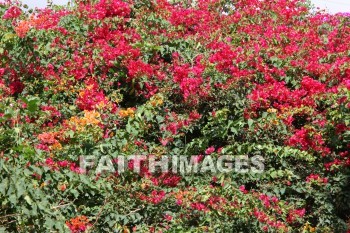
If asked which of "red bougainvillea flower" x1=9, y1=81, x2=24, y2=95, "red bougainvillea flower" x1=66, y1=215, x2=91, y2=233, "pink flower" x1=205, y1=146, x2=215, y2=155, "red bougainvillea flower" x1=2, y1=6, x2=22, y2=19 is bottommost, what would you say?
"red bougainvillea flower" x1=66, y1=215, x2=91, y2=233

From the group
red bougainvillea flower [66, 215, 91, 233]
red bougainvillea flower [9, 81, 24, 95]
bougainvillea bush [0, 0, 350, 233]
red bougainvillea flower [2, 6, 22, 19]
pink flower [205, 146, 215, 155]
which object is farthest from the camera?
red bougainvillea flower [2, 6, 22, 19]

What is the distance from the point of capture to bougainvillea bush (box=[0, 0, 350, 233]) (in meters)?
4.68

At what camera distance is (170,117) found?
229 inches

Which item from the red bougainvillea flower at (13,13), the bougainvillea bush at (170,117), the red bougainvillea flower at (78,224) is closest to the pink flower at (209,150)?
the bougainvillea bush at (170,117)

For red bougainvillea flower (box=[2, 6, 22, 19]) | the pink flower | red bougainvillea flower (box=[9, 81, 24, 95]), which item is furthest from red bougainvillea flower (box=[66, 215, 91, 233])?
red bougainvillea flower (box=[2, 6, 22, 19])

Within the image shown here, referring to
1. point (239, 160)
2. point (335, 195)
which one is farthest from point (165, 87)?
point (335, 195)

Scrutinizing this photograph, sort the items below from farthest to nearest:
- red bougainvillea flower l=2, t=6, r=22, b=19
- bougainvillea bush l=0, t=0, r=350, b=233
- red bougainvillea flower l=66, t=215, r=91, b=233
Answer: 1. red bougainvillea flower l=2, t=6, r=22, b=19
2. bougainvillea bush l=0, t=0, r=350, b=233
3. red bougainvillea flower l=66, t=215, r=91, b=233

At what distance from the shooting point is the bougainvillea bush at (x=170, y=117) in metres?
4.68

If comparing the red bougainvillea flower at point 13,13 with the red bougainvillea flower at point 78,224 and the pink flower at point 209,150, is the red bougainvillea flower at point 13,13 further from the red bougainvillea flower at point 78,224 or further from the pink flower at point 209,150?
the red bougainvillea flower at point 78,224

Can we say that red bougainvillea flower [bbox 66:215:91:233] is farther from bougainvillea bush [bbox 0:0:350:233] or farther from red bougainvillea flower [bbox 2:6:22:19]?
red bougainvillea flower [bbox 2:6:22:19]

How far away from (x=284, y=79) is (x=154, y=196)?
2.19 meters

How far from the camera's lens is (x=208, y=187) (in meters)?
4.87

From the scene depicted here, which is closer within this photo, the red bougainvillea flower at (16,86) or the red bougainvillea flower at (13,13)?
the red bougainvillea flower at (16,86)

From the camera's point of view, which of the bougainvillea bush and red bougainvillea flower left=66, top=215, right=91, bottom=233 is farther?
the bougainvillea bush
